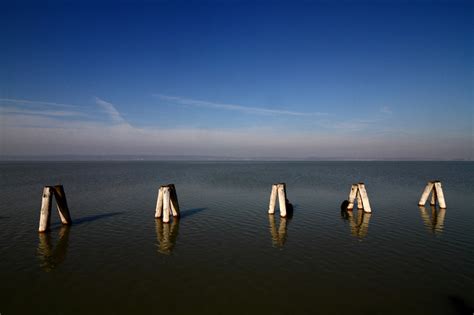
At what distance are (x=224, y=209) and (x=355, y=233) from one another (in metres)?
10.1

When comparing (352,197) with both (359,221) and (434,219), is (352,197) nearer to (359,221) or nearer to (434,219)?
(359,221)

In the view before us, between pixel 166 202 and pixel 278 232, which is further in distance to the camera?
pixel 166 202

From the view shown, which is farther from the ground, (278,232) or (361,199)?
(361,199)

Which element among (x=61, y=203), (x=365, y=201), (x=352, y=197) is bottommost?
(x=365, y=201)

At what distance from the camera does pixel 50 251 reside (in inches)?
476

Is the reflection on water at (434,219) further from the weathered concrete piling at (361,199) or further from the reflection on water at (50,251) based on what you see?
the reflection on water at (50,251)

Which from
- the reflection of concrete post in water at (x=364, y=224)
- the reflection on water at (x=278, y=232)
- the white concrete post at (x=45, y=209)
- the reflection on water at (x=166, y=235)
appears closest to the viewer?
the reflection on water at (x=166, y=235)

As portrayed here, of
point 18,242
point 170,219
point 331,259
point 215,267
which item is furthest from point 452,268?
point 18,242

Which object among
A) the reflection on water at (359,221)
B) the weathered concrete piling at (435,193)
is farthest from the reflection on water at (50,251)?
the weathered concrete piling at (435,193)

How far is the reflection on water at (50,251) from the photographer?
10734 millimetres

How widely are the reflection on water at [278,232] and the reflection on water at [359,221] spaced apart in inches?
155

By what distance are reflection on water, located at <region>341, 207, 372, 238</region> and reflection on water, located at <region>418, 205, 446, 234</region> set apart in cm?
345

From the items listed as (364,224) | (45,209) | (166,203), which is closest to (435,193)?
(364,224)

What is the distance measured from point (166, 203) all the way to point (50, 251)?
6414 mm
